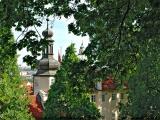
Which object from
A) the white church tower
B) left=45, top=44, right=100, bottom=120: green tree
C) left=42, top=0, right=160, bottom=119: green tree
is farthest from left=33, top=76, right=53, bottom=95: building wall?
left=42, top=0, right=160, bottom=119: green tree

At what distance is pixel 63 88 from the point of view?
202 ft

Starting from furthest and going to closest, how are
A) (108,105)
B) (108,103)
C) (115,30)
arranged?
(108,105) < (108,103) < (115,30)

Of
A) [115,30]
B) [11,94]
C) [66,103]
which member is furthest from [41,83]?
[115,30]

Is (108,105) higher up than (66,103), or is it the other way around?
(66,103)

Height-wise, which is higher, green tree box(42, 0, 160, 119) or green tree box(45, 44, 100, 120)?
green tree box(42, 0, 160, 119)

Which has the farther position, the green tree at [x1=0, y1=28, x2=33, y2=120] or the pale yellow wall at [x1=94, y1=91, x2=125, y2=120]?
the pale yellow wall at [x1=94, y1=91, x2=125, y2=120]

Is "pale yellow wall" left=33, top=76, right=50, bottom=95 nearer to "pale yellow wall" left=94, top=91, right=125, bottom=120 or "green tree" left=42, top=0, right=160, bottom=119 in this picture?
"pale yellow wall" left=94, top=91, right=125, bottom=120

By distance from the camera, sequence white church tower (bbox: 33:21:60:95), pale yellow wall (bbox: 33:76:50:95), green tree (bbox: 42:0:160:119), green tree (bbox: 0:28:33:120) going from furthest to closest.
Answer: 1. pale yellow wall (bbox: 33:76:50:95)
2. white church tower (bbox: 33:21:60:95)
3. green tree (bbox: 0:28:33:120)
4. green tree (bbox: 42:0:160:119)

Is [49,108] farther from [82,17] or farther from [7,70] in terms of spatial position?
[82,17]

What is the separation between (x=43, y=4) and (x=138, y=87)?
158ft

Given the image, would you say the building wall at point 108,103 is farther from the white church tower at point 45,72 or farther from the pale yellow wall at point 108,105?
the white church tower at point 45,72

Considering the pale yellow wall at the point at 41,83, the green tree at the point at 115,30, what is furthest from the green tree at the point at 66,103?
the green tree at the point at 115,30

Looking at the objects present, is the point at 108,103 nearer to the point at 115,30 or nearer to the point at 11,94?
the point at 11,94

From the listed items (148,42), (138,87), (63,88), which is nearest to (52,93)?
(63,88)
